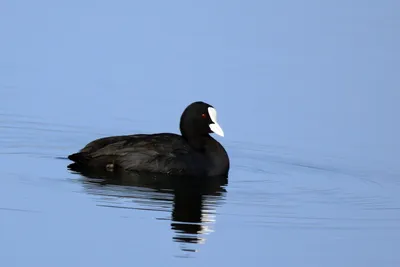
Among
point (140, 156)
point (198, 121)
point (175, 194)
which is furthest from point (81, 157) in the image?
point (175, 194)

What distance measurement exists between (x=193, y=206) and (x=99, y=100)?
6381 millimetres

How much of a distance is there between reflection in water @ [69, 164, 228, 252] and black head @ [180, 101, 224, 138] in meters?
0.81

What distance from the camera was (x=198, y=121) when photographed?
615 inches

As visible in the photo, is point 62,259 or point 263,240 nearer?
point 62,259

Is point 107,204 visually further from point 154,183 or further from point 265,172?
point 265,172

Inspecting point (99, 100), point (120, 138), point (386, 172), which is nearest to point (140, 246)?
point (120, 138)

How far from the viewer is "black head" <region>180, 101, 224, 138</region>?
1558cm

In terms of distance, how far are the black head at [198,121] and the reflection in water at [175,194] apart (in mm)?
810

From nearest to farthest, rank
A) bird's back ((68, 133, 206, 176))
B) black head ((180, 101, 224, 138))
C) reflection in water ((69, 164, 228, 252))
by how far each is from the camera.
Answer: reflection in water ((69, 164, 228, 252)) < bird's back ((68, 133, 206, 176)) < black head ((180, 101, 224, 138))

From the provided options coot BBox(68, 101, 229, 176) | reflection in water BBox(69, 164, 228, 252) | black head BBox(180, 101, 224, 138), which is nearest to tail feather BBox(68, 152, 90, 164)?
coot BBox(68, 101, 229, 176)

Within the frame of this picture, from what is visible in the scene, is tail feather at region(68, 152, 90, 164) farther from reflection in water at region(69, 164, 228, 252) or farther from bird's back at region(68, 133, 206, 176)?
reflection in water at region(69, 164, 228, 252)

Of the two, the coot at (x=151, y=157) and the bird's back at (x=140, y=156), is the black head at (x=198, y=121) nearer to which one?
the coot at (x=151, y=157)

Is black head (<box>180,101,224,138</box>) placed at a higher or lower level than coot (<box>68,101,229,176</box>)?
higher

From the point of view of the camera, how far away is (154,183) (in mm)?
14258
